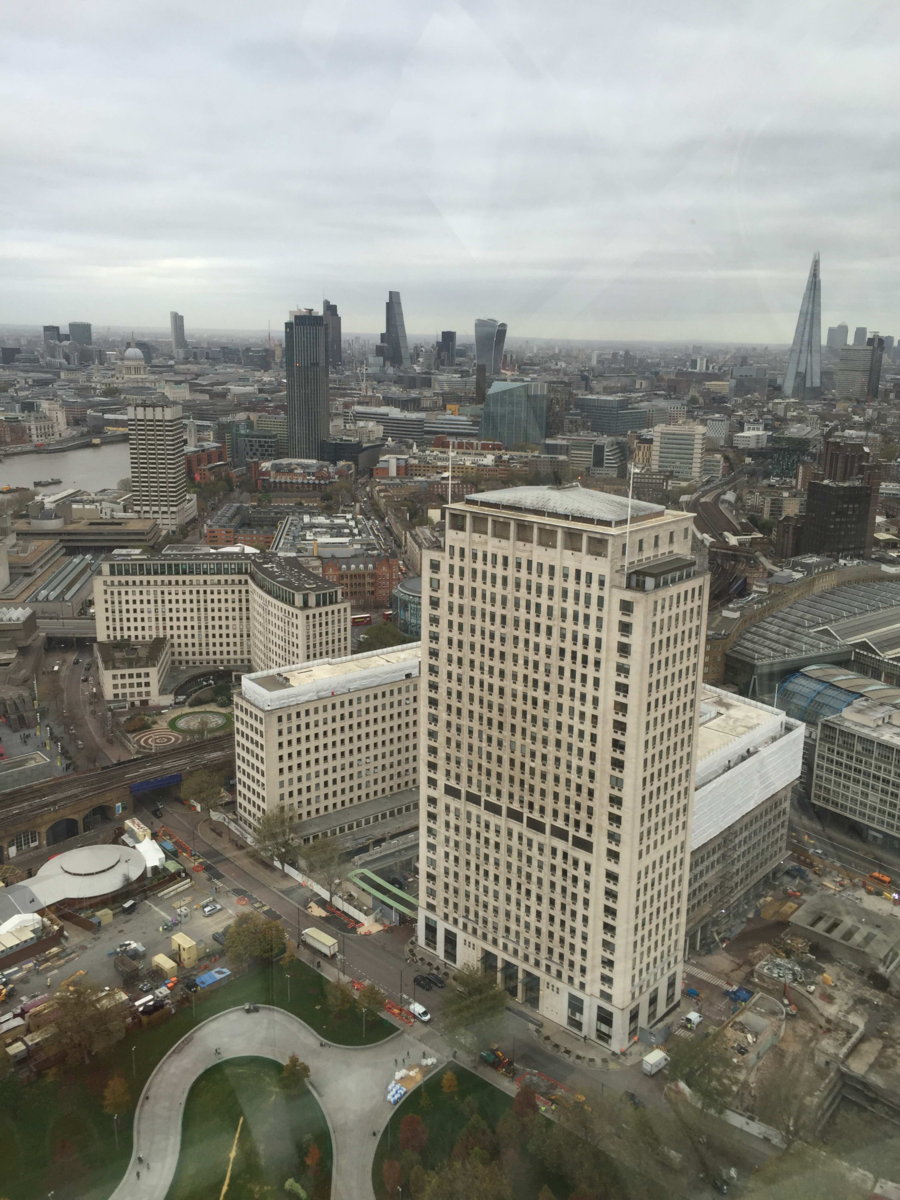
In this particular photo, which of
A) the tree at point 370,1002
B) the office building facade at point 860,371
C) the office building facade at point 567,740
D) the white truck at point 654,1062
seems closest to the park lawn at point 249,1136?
the tree at point 370,1002

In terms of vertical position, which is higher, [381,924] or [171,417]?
[171,417]

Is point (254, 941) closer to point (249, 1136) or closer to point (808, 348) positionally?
point (249, 1136)

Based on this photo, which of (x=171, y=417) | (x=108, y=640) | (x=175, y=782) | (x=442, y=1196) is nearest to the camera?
(x=442, y=1196)

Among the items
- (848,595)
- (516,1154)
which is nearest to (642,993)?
(516,1154)

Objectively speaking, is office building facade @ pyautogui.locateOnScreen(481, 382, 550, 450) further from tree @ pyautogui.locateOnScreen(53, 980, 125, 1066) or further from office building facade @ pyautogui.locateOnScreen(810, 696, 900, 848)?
tree @ pyautogui.locateOnScreen(53, 980, 125, 1066)

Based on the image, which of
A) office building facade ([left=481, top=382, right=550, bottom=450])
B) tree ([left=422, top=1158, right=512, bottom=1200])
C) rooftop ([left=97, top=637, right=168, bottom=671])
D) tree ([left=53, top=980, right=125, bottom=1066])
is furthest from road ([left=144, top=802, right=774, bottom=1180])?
office building facade ([left=481, top=382, right=550, bottom=450])

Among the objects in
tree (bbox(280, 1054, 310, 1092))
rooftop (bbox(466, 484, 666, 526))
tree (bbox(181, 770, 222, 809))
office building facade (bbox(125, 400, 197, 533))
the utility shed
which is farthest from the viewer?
office building facade (bbox(125, 400, 197, 533))

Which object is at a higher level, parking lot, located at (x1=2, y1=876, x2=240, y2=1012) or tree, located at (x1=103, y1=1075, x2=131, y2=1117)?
tree, located at (x1=103, y1=1075, x2=131, y2=1117)

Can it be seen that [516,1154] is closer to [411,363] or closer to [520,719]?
[520,719]
